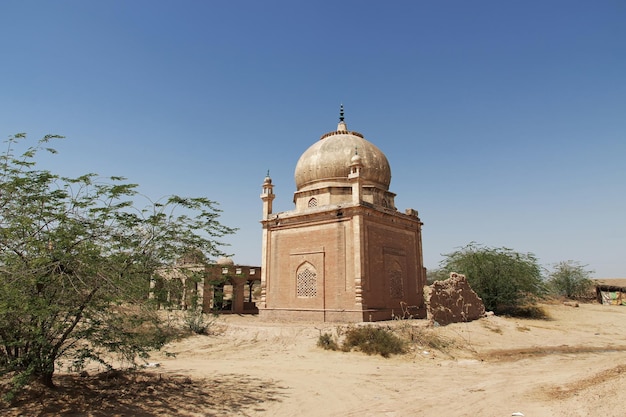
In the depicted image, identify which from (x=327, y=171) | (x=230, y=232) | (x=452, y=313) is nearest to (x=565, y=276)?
(x=452, y=313)

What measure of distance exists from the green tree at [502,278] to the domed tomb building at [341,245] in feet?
17.6

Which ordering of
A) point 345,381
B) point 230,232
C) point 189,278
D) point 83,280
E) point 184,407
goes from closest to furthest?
point 83,280 → point 184,407 → point 189,278 → point 230,232 → point 345,381

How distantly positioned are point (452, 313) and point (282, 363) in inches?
357

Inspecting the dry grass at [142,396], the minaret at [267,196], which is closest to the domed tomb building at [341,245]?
the minaret at [267,196]

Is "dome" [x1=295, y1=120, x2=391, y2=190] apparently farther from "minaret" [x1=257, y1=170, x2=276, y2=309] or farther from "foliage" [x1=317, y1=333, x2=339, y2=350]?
"foliage" [x1=317, y1=333, x2=339, y2=350]

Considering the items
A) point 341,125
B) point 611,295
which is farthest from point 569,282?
point 341,125

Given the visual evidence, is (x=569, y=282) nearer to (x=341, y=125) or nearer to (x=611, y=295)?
(x=611, y=295)

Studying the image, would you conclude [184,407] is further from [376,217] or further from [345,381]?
[376,217]

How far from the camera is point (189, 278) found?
26.0ft

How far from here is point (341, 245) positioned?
A: 17.3 meters

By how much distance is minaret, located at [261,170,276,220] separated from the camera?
66.8 feet

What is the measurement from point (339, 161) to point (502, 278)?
11.7 metres

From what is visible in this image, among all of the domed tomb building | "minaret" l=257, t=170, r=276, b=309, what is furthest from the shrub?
"minaret" l=257, t=170, r=276, b=309

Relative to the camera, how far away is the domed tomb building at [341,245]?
17.0m
